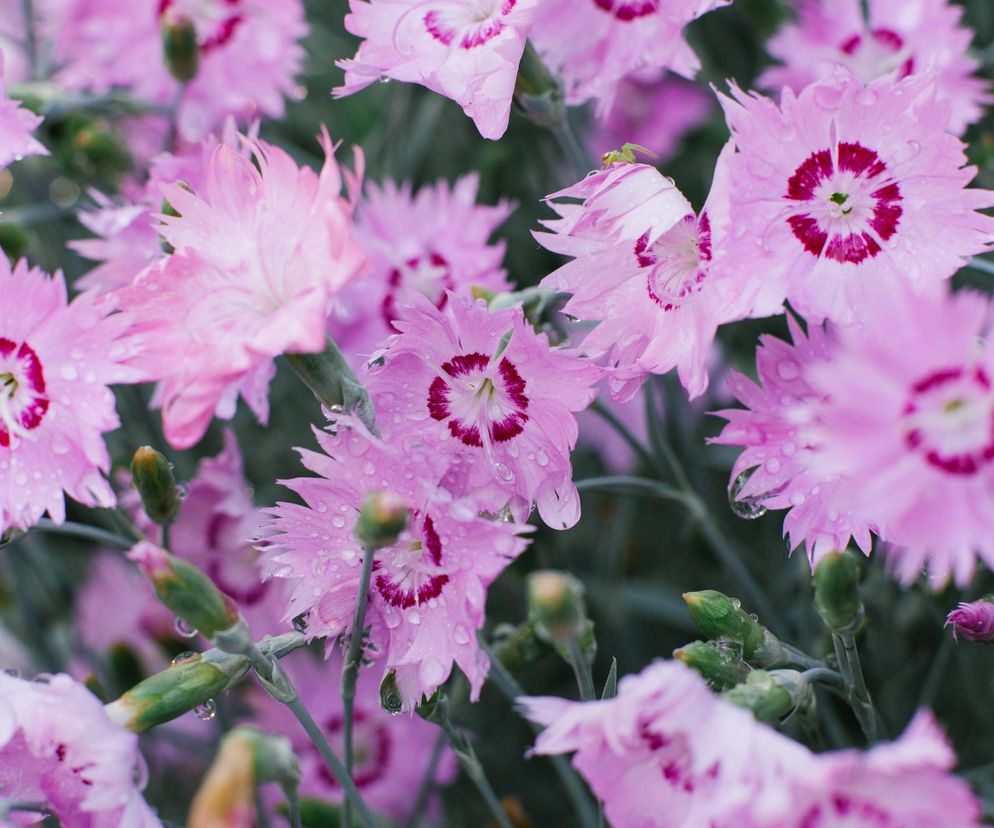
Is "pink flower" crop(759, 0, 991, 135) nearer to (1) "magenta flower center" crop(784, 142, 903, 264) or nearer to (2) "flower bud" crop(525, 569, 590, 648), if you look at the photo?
(1) "magenta flower center" crop(784, 142, 903, 264)

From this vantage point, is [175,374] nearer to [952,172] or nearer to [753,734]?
[753,734]

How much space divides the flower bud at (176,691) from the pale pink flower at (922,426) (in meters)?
0.55

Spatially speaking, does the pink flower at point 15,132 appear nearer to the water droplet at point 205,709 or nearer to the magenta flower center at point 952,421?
the water droplet at point 205,709

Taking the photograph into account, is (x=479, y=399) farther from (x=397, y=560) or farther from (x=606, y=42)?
(x=606, y=42)

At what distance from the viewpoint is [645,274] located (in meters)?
1.08

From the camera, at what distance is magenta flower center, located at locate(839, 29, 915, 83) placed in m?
1.51

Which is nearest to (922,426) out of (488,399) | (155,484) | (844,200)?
(844,200)

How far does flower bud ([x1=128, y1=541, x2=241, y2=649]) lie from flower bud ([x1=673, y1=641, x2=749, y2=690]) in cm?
38

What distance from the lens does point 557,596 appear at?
2.89 feet

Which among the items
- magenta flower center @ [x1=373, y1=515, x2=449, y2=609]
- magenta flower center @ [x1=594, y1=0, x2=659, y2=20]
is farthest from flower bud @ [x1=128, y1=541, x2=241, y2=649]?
magenta flower center @ [x1=594, y1=0, x2=659, y2=20]

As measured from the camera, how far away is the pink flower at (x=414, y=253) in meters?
1.39

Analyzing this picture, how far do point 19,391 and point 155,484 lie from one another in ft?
0.55

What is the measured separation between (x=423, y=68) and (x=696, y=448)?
76 cm

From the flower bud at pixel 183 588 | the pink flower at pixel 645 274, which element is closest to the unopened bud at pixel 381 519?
the flower bud at pixel 183 588
